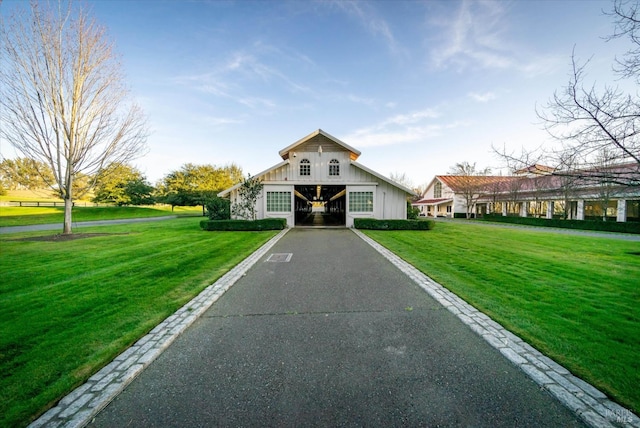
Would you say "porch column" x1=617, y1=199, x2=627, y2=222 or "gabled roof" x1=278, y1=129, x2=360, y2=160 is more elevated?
"gabled roof" x1=278, y1=129, x2=360, y2=160

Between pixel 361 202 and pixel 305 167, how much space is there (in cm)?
496

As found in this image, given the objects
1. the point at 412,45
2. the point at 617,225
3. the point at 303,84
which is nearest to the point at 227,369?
the point at 412,45

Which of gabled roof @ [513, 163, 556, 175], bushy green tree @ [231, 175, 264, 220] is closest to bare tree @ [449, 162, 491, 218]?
bushy green tree @ [231, 175, 264, 220]

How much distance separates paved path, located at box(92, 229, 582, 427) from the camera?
214 centimetres

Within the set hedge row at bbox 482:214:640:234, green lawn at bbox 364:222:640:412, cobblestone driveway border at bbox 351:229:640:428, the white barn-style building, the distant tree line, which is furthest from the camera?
the distant tree line

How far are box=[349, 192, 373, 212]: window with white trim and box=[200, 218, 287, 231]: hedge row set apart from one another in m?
5.71

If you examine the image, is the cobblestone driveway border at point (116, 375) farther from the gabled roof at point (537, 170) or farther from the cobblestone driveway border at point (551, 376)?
the gabled roof at point (537, 170)

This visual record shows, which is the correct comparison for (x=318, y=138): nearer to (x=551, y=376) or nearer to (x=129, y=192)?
(x=551, y=376)

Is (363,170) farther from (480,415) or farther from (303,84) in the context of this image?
(480,415)

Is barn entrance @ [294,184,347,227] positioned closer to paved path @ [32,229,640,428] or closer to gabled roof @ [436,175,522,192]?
paved path @ [32,229,640,428]

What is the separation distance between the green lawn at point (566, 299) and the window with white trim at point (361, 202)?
9701 mm


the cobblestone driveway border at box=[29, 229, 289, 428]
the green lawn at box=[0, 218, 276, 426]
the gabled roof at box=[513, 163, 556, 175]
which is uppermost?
the gabled roof at box=[513, 163, 556, 175]

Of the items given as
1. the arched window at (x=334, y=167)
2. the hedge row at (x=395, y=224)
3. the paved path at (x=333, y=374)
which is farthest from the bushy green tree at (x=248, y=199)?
the paved path at (x=333, y=374)

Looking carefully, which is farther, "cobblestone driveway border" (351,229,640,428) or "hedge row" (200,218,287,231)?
"hedge row" (200,218,287,231)
